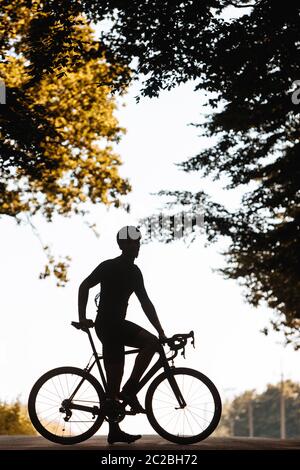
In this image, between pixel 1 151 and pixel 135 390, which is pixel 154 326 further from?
pixel 1 151

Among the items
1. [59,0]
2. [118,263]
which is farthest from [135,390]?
[59,0]

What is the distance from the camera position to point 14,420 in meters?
18.6

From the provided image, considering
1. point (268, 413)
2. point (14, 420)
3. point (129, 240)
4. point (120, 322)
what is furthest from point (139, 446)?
point (268, 413)

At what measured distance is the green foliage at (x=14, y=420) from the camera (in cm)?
1836

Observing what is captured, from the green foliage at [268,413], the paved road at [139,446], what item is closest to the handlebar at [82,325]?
the paved road at [139,446]

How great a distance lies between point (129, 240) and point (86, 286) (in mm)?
658

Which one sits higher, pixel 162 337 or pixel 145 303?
pixel 145 303

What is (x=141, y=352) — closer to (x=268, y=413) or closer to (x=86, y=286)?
(x=86, y=286)

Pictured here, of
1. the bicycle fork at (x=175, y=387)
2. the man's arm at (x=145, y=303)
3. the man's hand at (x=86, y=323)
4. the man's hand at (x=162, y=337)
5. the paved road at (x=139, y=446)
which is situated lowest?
the paved road at (x=139, y=446)

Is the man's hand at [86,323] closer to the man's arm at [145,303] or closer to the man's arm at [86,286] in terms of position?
the man's arm at [86,286]

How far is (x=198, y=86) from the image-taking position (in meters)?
12.1

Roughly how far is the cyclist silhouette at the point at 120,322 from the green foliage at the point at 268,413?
131 meters

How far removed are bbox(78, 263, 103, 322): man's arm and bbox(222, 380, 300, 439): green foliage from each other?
13147cm

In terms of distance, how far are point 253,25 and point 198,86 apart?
125cm
